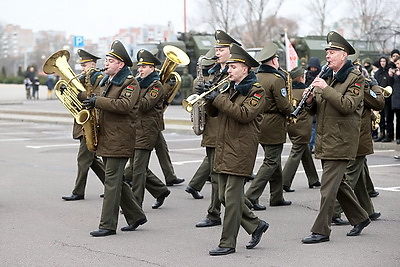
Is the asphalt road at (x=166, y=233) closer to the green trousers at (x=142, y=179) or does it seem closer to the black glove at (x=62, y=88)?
the green trousers at (x=142, y=179)

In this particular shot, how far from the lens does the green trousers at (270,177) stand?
994cm

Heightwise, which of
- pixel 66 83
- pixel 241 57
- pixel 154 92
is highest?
pixel 241 57

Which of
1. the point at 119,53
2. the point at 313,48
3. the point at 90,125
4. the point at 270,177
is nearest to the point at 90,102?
the point at 90,125

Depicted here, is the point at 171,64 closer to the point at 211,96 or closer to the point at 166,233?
the point at 166,233

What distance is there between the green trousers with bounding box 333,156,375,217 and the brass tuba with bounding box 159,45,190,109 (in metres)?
2.81

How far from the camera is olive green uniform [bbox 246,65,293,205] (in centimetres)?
981

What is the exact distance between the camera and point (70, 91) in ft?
28.9

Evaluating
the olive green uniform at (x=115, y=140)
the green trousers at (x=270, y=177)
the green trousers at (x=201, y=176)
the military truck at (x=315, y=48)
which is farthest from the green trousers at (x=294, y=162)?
the military truck at (x=315, y=48)

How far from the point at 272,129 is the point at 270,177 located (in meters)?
0.61

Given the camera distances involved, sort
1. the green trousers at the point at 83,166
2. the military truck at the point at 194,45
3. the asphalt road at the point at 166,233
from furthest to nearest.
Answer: the military truck at the point at 194,45, the green trousers at the point at 83,166, the asphalt road at the point at 166,233

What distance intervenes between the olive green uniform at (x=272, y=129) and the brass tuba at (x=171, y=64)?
125cm

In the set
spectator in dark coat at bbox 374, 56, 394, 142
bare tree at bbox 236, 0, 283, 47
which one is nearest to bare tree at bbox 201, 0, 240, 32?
bare tree at bbox 236, 0, 283, 47

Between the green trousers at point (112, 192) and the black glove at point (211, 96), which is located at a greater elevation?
the black glove at point (211, 96)

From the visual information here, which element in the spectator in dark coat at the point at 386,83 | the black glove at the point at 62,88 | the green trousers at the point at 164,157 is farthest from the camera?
the spectator in dark coat at the point at 386,83
